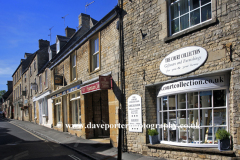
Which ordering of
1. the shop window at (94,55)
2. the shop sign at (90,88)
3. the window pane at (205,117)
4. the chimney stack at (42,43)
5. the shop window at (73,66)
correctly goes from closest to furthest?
the window pane at (205,117) → the shop sign at (90,88) → the shop window at (94,55) → the shop window at (73,66) → the chimney stack at (42,43)

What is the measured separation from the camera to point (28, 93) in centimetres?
3073

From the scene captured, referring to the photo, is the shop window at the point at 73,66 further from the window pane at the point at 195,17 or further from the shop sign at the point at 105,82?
the window pane at the point at 195,17

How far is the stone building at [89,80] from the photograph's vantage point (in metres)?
9.95

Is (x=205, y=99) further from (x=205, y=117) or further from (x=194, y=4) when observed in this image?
(x=194, y=4)

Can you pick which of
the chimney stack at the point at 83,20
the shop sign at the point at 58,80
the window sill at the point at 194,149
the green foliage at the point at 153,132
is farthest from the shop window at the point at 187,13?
the chimney stack at the point at 83,20

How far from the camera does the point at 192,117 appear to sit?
21.6 ft

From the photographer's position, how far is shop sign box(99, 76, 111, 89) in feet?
31.9

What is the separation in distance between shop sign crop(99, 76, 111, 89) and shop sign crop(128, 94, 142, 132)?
157 cm

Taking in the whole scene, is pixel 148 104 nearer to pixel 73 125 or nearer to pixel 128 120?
pixel 128 120

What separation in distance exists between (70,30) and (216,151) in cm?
2155

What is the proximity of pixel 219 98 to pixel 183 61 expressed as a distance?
1515mm

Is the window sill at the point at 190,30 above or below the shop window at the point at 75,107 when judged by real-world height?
above

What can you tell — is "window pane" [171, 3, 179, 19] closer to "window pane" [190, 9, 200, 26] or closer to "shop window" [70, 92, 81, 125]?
"window pane" [190, 9, 200, 26]

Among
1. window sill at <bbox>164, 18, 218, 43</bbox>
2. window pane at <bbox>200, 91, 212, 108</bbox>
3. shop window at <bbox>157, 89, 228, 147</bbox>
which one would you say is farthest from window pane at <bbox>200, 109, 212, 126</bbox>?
window sill at <bbox>164, 18, 218, 43</bbox>
